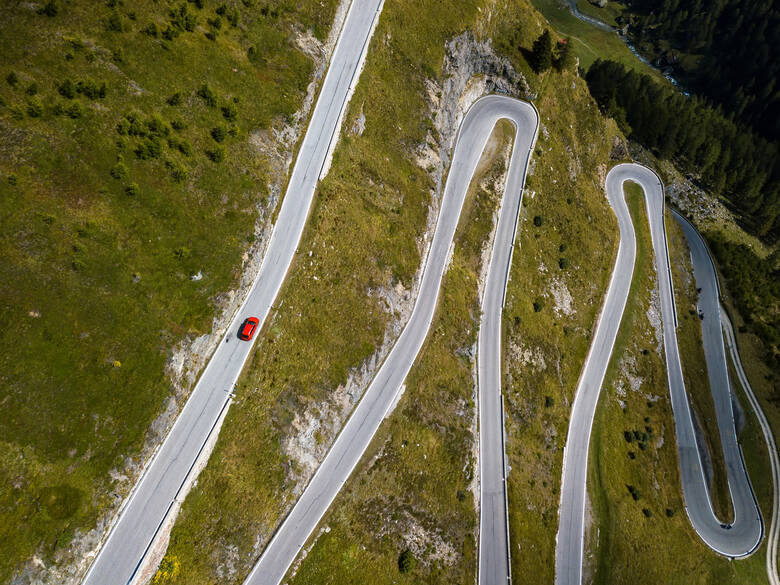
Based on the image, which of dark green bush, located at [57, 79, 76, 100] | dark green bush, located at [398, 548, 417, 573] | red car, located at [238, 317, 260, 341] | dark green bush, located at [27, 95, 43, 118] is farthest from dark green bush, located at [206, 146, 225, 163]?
dark green bush, located at [398, 548, 417, 573]

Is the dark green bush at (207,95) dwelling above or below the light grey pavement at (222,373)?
above

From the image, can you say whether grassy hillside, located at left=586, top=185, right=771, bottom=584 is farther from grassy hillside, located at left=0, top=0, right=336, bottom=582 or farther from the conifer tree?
grassy hillside, located at left=0, top=0, right=336, bottom=582

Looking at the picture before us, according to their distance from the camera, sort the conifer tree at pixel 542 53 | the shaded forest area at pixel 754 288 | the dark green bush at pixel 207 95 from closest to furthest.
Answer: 1. the dark green bush at pixel 207 95
2. the conifer tree at pixel 542 53
3. the shaded forest area at pixel 754 288

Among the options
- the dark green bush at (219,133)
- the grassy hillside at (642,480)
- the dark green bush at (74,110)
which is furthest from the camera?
the grassy hillside at (642,480)

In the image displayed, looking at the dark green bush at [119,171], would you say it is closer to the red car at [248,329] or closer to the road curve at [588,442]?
the red car at [248,329]

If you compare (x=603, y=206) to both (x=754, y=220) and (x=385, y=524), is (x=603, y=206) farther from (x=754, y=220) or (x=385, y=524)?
(x=385, y=524)

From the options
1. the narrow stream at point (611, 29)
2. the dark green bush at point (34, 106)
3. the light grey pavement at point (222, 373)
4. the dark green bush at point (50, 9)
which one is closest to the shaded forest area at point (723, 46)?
the narrow stream at point (611, 29)

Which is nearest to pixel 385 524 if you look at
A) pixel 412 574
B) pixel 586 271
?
pixel 412 574

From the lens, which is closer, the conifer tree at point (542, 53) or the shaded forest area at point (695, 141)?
the conifer tree at point (542, 53)
